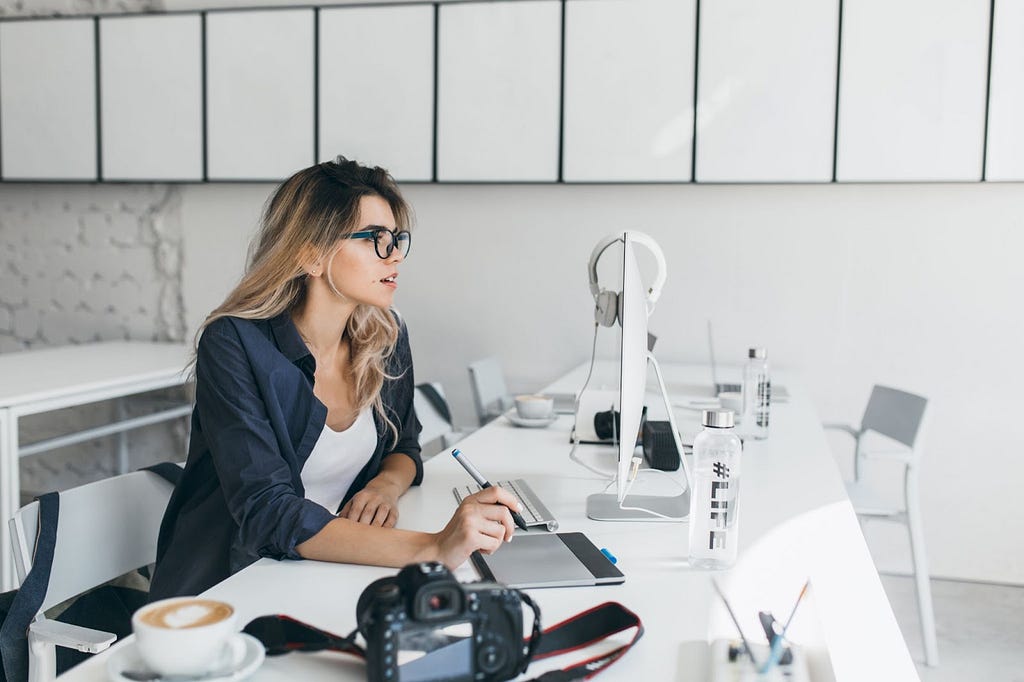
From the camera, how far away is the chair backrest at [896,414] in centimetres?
276

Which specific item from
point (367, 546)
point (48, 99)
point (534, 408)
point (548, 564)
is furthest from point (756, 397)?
point (48, 99)

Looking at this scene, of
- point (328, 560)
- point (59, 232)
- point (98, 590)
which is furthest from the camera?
point (59, 232)

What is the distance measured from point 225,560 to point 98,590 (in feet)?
0.99

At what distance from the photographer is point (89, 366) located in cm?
338

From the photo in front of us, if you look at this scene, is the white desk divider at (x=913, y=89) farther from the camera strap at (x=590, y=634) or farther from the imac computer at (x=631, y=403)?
the camera strap at (x=590, y=634)

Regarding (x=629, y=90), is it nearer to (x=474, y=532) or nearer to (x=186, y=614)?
(x=474, y=532)

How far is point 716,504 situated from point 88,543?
1017 mm

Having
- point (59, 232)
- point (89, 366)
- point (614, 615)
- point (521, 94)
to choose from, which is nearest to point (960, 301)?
point (521, 94)

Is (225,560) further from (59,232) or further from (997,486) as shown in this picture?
(59,232)

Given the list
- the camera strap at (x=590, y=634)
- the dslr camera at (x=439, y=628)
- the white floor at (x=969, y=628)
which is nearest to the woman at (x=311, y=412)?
the camera strap at (x=590, y=634)

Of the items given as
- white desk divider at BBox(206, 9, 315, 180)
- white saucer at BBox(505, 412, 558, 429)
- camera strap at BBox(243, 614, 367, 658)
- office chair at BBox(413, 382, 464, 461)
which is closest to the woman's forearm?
camera strap at BBox(243, 614, 367, 658)

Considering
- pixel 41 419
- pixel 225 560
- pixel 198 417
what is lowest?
pixel 41 419

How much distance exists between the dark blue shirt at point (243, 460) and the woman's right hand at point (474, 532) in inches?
7.9

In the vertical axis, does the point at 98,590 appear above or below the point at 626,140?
below
